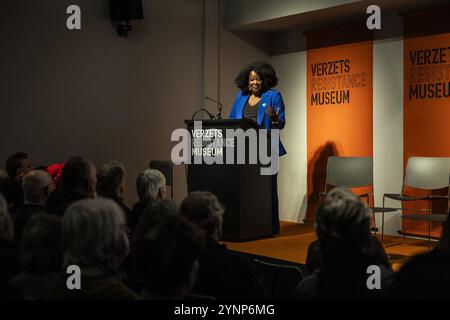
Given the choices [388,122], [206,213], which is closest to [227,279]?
[206,213]


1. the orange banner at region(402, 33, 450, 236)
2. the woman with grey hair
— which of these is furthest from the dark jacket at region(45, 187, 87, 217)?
the orange banner at region(402, 33, 450, 236)

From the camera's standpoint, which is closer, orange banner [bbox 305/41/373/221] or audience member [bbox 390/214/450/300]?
audience member [bbox 390/214/450/300]

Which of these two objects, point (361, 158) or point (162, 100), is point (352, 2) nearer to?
point (361, 158)

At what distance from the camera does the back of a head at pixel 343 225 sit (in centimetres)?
257

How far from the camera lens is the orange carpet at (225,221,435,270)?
5.93m

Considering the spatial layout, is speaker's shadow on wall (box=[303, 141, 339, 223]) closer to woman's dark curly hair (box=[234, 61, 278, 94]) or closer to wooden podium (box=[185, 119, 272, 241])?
woman's dark curly hair (box=[234, 61, 278, 94])

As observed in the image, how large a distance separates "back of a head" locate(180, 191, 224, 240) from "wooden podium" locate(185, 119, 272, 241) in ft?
10.7

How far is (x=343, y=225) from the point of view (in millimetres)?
2623

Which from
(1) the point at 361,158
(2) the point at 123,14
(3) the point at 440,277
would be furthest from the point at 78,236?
(2) the point at 123,14

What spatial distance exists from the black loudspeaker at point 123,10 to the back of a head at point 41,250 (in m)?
5.55

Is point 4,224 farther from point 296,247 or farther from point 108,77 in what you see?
point 108,77

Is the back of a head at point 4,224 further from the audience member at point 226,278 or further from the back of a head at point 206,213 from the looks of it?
the audience member at point 226,278

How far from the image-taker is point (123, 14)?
7.67m
